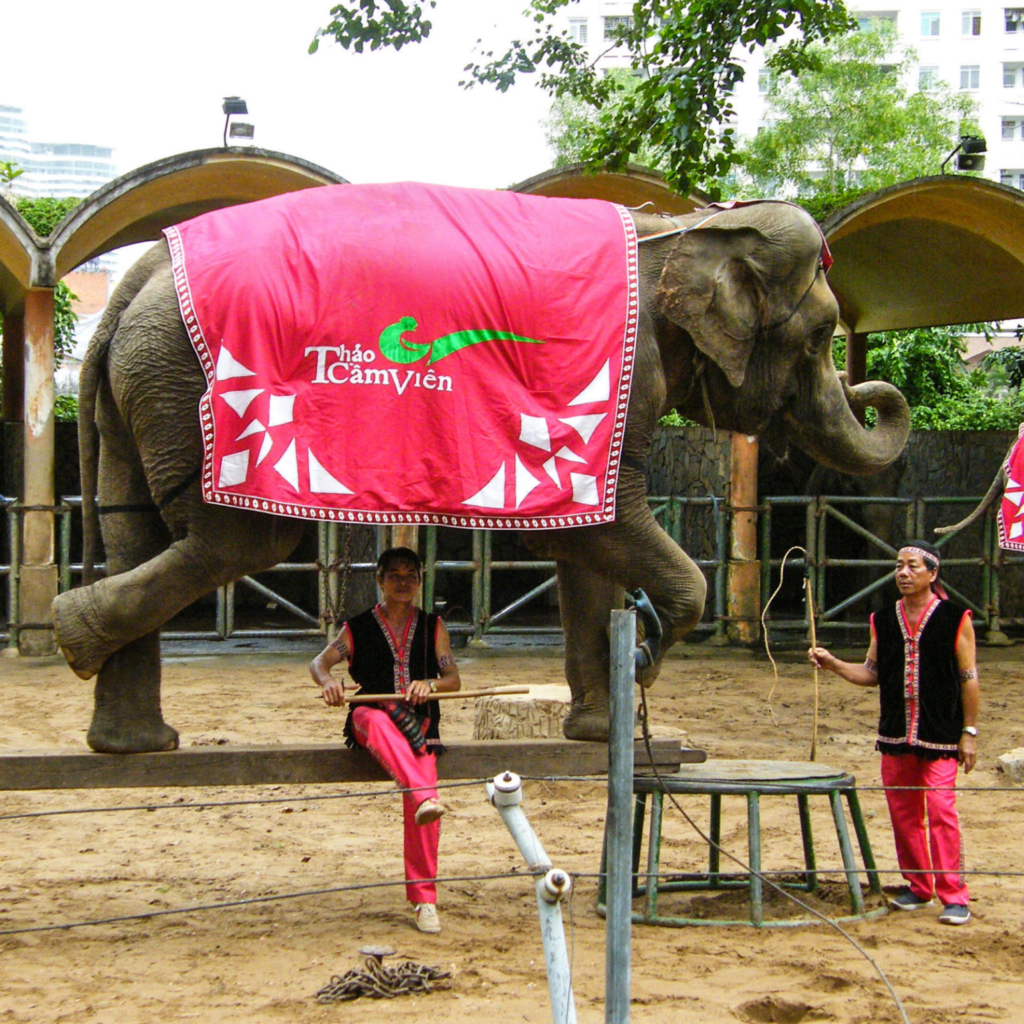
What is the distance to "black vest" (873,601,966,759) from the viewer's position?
4.88 m

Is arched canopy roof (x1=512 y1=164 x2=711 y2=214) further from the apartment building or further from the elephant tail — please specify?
the apartment building

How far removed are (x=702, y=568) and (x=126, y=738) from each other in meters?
8.58

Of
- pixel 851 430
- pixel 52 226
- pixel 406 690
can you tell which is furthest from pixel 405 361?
pixel 52 226

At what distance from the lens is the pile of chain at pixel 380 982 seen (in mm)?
3955

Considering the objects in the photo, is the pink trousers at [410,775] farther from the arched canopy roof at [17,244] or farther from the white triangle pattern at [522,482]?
the arched canopy roof at [17,244]

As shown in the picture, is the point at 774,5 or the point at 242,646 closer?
the point at 774,5

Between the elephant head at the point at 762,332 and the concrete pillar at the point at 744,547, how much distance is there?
22.6ft

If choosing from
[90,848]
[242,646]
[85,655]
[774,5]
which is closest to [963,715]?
[85,655]

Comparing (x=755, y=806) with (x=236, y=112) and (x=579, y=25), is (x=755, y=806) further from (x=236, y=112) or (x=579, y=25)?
(x=579, y=25)

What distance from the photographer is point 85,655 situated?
14.4 ft

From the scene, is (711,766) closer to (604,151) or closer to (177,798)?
(177,798)

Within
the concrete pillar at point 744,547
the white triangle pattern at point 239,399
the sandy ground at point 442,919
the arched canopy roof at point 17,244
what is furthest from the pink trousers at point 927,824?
the arched canopy roof at point 17,244

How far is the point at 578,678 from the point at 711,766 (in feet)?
1.95

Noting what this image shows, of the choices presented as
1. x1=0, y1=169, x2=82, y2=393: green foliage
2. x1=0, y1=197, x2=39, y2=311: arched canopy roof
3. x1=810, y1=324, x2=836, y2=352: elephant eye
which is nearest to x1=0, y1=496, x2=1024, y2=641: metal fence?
x1=0, y1=197, x2=39, y2=311: arched canopy roof
